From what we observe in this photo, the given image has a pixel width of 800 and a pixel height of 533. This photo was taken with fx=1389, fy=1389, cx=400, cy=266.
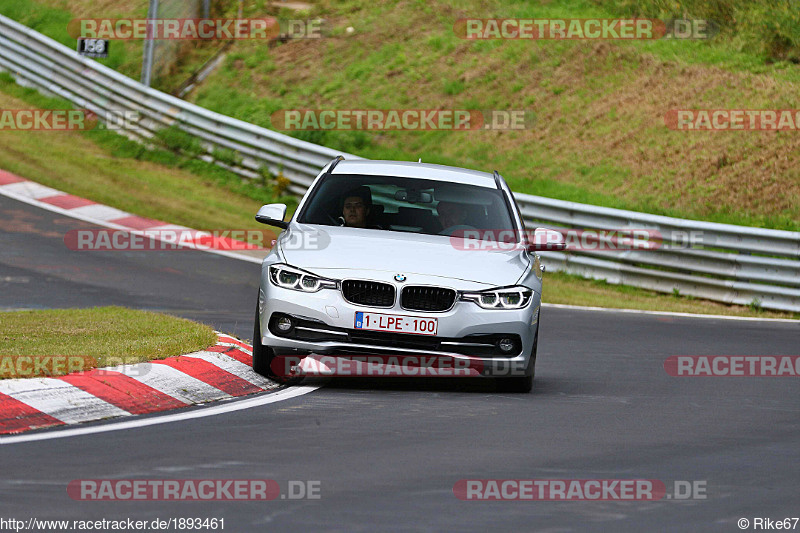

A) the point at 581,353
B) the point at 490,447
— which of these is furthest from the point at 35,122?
the point at 490,447

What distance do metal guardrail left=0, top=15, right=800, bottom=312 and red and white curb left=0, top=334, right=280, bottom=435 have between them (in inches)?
424

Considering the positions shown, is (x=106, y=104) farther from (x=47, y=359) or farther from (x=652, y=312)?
(x=47, y=359)

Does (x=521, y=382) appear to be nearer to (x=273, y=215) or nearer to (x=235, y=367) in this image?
(x=235, y=367)

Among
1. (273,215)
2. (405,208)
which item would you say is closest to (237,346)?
(273,215)

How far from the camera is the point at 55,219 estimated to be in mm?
19484

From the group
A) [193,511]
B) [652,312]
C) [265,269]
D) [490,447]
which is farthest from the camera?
[652,312]

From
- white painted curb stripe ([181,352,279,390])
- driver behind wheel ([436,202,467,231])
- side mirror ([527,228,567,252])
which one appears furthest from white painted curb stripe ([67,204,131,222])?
side mirror ([527,228,567,252])

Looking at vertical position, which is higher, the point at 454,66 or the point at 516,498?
the point at 454,66

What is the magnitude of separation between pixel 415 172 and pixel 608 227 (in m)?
9.93

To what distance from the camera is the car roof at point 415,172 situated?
10.6 meters

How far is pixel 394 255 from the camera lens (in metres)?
9.24

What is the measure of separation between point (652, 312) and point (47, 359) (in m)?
10.3

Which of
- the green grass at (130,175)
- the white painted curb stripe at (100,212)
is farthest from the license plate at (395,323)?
the green grass at (130,175)

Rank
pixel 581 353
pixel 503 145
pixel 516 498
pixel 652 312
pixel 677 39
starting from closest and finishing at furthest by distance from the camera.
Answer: pixel 516 498 < pixel 581 353 < pixel 652 312 < pixel 503 145 < pixel 677 39
